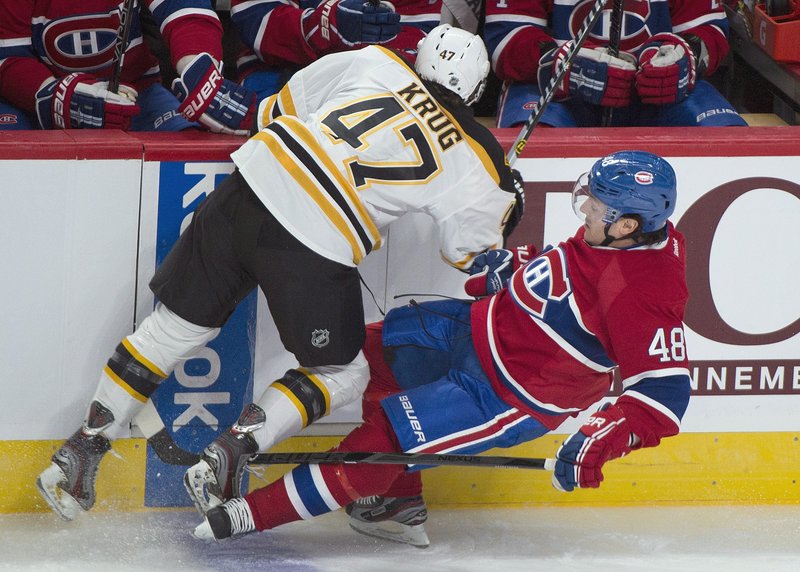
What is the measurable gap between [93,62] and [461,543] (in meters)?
1.71

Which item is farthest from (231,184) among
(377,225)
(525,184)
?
(525,184)

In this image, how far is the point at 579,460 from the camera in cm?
266

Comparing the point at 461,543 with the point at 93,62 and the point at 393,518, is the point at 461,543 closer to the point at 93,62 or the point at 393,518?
the point at 393,518

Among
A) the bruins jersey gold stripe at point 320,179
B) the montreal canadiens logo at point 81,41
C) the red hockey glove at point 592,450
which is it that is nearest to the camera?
the red hockey glove at point 592,450

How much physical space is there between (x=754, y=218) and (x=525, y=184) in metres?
0.57

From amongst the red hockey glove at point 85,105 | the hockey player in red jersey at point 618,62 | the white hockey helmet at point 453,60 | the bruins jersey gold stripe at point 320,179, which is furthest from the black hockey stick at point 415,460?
the hockey player in red jersey at point 618,62

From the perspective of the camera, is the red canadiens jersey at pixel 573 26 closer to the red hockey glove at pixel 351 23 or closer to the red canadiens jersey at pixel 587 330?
the red hockey glove at pixel 351 23

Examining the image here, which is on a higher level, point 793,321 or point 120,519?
point 793,321

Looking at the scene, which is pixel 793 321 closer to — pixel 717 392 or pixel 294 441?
pixel 717 392

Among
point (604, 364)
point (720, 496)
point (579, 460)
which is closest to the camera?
point (579, 460)

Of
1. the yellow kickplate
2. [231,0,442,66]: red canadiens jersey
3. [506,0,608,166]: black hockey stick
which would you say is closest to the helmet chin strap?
[506,0,608,166]: black hockey stick

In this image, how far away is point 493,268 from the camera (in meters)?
3.02

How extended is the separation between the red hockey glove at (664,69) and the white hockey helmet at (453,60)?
40.2 inches

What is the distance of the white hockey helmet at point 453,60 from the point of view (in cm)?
293
